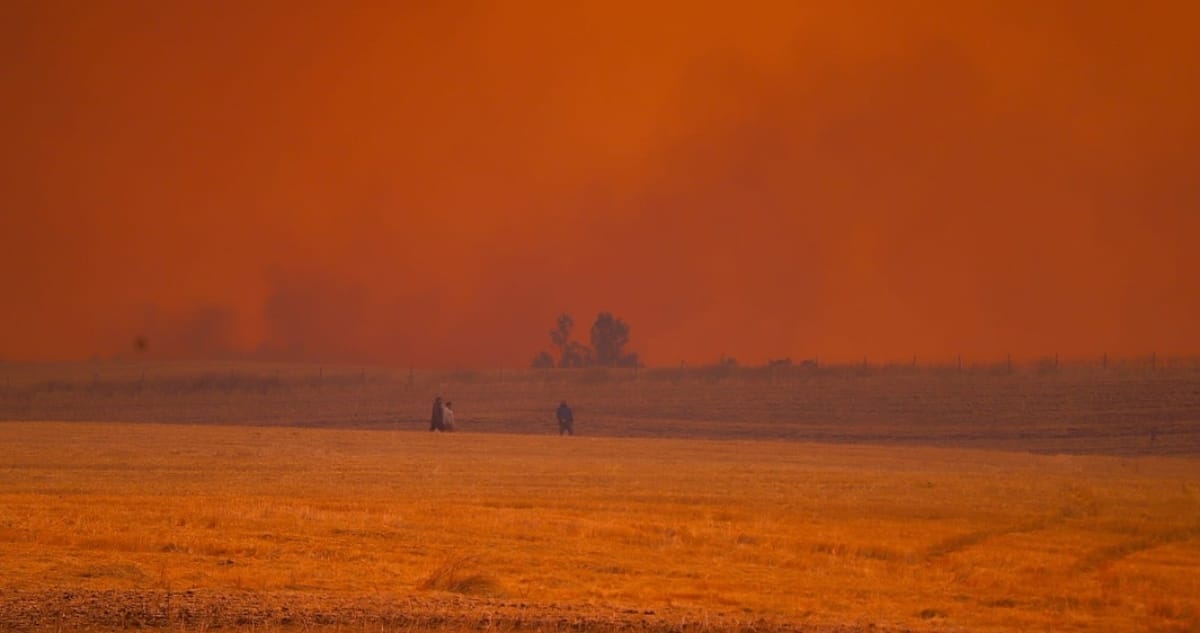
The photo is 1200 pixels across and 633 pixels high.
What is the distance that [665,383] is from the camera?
3691 inches

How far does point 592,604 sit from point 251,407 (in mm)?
72798

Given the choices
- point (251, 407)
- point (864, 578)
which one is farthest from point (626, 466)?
point (251, 407)

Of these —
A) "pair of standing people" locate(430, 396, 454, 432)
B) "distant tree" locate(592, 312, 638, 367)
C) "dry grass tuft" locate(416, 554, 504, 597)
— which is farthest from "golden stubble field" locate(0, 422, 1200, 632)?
"distant tree" locate(592, 312, 638, 367)

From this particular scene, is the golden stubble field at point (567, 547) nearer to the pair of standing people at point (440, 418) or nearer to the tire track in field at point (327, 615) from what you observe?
the tire track in field at point (327, 615)

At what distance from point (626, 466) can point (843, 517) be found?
1314cm

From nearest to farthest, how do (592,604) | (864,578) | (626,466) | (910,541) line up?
(592,604)
(864,578)
(910,541)
(626,466)

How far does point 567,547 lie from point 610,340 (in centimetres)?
11205

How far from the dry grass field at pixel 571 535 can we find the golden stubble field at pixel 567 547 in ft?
0.24

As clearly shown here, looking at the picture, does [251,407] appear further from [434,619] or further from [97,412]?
[434,619]

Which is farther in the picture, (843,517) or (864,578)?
(843,517)

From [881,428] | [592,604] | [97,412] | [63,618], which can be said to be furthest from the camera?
Result: [97,412]

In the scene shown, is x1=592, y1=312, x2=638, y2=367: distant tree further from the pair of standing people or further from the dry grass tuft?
the dry grass tuft

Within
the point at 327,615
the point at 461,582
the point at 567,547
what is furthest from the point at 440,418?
the point at 327,615

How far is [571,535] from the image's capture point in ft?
81.9
